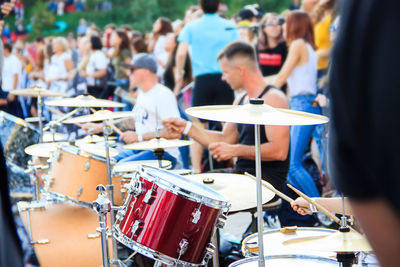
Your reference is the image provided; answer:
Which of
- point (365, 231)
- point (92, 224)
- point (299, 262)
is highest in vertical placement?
point (365, 231)

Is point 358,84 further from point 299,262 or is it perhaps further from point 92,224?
point 92,224

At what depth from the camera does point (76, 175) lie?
3766 mm

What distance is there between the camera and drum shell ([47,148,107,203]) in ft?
12.3

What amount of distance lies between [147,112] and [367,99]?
445 cm

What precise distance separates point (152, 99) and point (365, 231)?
4429 millimetres

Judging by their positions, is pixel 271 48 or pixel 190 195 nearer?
pixel 190 195

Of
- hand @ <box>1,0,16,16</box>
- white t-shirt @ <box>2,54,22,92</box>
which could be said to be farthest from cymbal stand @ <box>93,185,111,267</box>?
white t-shirt @ <box>2,54,22,92</box>

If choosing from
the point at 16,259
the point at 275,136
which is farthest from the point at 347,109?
the point at 275,136

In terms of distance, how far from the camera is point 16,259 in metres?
0.97

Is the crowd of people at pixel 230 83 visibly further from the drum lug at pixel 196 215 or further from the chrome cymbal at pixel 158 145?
the drum lug at pixel 196 215

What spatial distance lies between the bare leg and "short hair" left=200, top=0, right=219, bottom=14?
5.71 metres

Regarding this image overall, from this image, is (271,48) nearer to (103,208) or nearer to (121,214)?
(121,214)

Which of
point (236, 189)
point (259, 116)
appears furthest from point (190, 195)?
point (236, 189)

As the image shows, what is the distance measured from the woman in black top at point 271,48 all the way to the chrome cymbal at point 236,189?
3.13m
